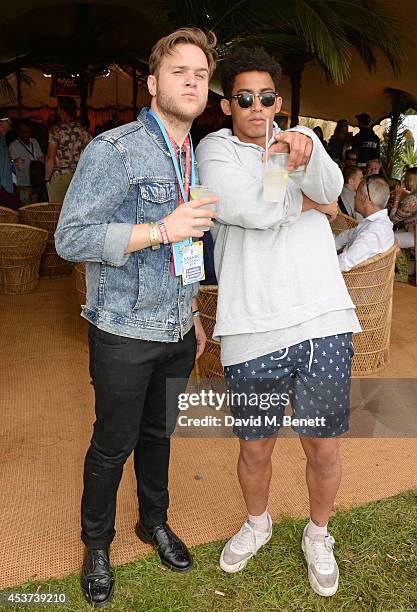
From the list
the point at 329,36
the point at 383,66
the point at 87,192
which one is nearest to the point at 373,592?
the point at 87,192

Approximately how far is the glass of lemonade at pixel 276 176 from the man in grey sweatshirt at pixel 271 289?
3.1 inches

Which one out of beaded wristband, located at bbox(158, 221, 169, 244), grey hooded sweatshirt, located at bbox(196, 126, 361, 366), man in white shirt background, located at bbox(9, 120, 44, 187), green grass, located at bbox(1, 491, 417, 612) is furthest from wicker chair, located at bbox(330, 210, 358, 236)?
man in white shirt background, located at bbox(9, 120, 44, 187)

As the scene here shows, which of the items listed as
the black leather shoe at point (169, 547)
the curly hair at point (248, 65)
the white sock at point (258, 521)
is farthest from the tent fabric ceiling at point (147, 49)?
the black leather shoe at point (169, 547)

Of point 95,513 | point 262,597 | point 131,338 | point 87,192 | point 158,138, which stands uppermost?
point 158,138

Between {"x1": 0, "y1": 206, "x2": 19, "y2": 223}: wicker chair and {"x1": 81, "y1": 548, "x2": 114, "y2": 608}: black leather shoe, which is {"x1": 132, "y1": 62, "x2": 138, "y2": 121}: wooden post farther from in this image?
{"x1": 81, "y1": 548, "x2": 114, "y2": 608}: black leather shoe

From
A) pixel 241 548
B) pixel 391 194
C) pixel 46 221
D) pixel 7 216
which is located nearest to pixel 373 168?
pixel 391 194

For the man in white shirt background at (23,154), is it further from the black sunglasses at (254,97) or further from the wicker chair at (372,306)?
the black sunglasses at (254,97)

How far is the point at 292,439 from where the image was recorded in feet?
9.71

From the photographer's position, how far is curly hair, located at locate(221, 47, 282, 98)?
1.76 meters

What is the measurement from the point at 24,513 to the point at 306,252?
1522mm

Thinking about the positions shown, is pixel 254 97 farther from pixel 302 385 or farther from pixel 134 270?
pixel 302 385

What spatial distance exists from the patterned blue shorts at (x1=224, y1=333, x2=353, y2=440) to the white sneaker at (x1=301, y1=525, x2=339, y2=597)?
1.47ft

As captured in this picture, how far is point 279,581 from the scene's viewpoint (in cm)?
199

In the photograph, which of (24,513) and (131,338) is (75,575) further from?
(131,338)
